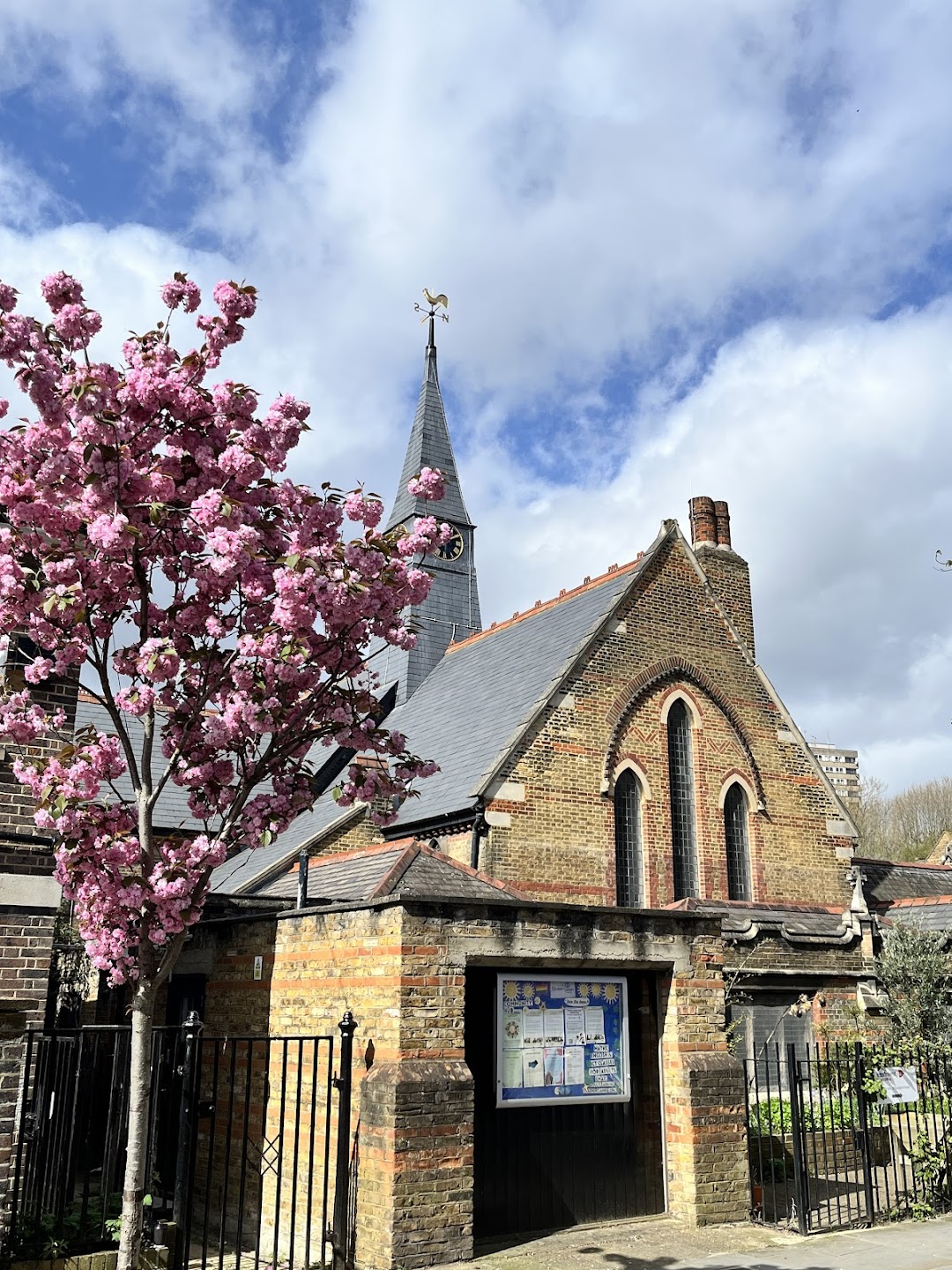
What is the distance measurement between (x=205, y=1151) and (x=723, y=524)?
62.7ft

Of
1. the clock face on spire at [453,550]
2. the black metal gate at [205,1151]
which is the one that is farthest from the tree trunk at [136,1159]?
the clock face on spire at [453,550]

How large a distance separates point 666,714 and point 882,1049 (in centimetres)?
966

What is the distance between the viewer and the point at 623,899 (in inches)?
771

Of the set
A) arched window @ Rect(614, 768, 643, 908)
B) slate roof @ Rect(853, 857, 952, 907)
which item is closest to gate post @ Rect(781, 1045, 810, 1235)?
arched window @ Rect(614, 768, 643, 908)

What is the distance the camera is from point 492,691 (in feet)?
74.1

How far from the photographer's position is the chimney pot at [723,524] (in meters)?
26.3

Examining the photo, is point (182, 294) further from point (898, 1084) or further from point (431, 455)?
point (431, 455)

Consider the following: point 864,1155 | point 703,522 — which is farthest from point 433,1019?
point 703,522

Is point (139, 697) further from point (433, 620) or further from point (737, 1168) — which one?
point (433, 620)

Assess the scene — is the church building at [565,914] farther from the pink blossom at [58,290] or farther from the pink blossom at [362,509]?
the pink blossom at [58,290]

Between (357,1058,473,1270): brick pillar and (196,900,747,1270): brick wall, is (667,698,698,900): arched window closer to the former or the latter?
(196,900,747,1270): brick wall

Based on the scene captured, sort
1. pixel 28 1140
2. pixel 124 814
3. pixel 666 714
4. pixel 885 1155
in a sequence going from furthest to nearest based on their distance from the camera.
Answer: pixel 666 714 → pixel 885 1155 → pixel 28 1140 → pixel 124 814

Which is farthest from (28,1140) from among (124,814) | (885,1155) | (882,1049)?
(885,1155)

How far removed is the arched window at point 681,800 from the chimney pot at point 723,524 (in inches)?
240
